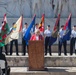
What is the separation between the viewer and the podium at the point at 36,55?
9.04m

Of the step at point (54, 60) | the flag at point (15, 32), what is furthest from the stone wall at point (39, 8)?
the step at point (54, 60)

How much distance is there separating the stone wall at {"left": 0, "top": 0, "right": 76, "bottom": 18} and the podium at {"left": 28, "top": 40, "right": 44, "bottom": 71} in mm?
5730

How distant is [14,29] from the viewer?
36.0 ft

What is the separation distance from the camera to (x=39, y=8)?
48.2 ft

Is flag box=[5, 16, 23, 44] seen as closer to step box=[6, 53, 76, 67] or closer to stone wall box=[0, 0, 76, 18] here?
step box=[6, 53, 76, 67]

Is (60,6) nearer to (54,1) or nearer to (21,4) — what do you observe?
(54,1)

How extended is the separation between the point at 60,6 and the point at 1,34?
473cm

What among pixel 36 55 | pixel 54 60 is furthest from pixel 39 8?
pixel 36 55

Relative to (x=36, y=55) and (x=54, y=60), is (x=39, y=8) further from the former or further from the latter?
(x=36, y=55)

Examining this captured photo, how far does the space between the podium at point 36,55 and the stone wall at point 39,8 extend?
573cm

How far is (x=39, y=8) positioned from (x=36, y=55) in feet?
19.3

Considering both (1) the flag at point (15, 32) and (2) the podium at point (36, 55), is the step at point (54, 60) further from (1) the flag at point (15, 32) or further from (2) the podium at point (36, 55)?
(2) the podium at point (36, 55)

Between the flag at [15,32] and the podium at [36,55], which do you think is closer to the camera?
the podium at [36,55]

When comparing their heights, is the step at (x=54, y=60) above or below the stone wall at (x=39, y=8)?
below
